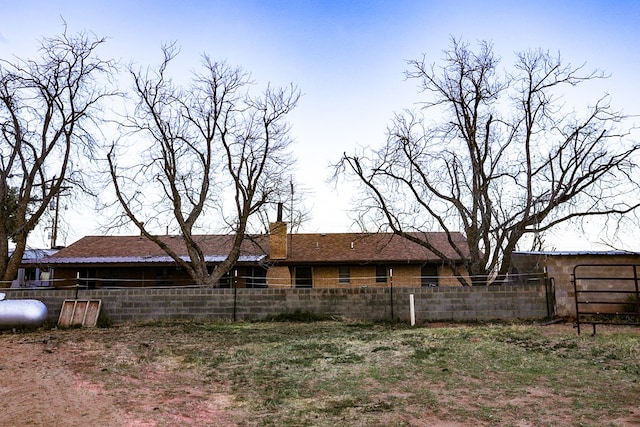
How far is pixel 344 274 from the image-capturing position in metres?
25.0

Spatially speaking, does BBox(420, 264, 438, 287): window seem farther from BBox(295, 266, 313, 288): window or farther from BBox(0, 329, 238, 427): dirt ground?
BBox(0, 329, 238, 427): dirt ground

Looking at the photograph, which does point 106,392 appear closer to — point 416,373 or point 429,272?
point 416,373

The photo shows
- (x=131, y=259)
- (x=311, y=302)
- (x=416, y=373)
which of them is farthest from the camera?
(x=131, y=259)

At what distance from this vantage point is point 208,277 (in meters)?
19.5

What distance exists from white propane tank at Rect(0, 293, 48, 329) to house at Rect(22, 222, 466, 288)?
9663mm

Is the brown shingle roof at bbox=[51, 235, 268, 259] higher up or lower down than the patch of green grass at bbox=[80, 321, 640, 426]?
higher up

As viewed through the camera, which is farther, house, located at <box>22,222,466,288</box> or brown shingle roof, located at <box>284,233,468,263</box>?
brown shingle roof, located at <box>284,233,468,263</box>

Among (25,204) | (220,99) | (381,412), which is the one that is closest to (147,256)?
(25,204)

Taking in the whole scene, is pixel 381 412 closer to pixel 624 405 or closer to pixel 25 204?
pixel 624 405

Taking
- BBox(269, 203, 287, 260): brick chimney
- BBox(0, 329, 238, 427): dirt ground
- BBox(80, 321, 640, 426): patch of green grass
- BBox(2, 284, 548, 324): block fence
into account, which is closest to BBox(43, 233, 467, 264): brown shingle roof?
BBox(269, 203, 287, 260): brick chimney

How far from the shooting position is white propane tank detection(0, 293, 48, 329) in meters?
13.3

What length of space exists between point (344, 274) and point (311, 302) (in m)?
9.57

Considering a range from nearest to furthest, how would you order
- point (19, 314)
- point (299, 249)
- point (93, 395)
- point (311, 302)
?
point (93, 395), point (19, 314), point (311, 302), point (299, 249)

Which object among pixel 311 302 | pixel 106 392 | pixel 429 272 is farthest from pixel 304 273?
pixel 106 392
